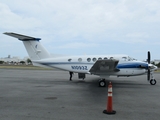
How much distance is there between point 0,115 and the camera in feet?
17.2

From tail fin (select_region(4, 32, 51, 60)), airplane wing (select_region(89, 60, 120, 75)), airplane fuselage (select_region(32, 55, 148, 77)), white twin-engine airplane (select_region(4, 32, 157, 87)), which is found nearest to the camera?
airplane wing (select_region(89, 60, 120, 75))

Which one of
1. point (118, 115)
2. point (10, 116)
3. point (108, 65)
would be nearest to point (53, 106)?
point (10, 116)

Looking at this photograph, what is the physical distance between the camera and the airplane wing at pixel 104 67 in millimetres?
11427

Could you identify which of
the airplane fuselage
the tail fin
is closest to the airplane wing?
the airplane fuselage

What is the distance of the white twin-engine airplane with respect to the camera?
12.4 metres

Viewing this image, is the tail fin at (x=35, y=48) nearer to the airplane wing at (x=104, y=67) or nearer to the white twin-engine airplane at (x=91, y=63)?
the white twin-engine airplane at (x=91, y=63)

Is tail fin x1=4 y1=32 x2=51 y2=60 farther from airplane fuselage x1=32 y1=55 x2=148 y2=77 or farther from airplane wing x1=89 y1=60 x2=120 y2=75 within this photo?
airplane wing x1=89 y1=60 x2=120 y2=75

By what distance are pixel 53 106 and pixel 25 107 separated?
1021 millimetres

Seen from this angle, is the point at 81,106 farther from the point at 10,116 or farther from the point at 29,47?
the point at 29,47

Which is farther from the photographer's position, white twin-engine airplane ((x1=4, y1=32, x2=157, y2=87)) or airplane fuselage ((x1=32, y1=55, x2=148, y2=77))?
airplane fuselage ((x1=32, y1=55, x2=148, y2=77))

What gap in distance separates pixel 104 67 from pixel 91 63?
1.98 metres

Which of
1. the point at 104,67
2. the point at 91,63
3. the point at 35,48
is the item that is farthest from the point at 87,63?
the point at 35,48

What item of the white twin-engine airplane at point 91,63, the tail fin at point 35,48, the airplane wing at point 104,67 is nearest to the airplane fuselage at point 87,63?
the white twin-engine airplane at point 91,63

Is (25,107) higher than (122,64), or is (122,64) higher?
(122,64)
